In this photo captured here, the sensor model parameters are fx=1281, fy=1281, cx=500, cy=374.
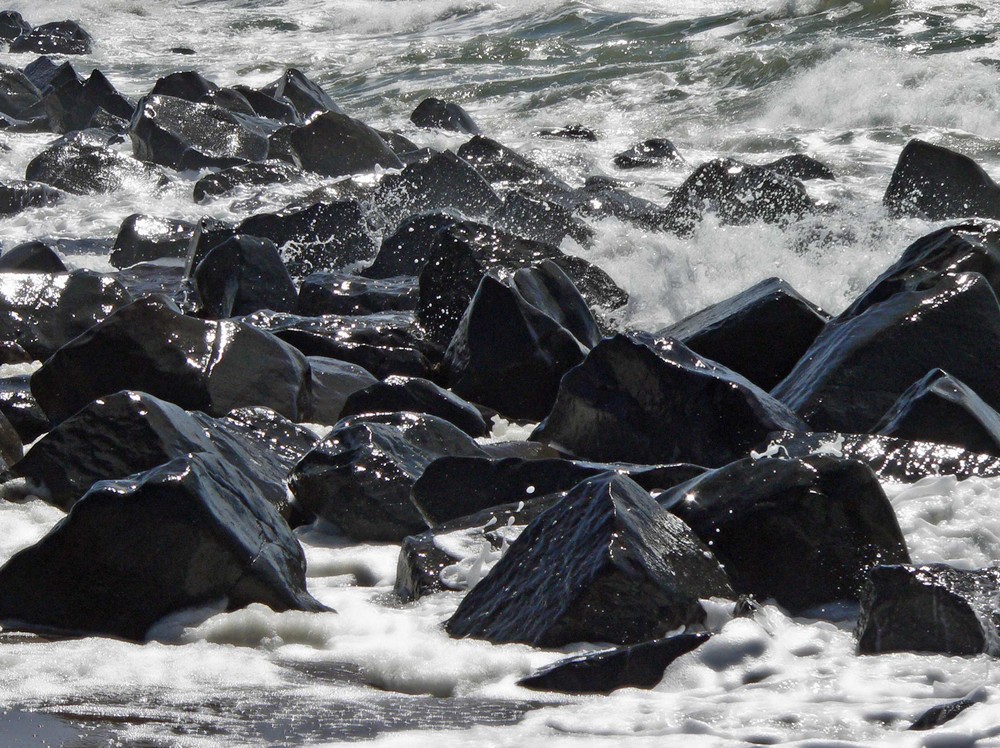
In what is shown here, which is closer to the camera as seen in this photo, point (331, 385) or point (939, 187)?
point (331, 385)

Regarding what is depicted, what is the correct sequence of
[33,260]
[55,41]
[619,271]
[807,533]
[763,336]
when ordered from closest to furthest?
[807,533] < [763,336] < [33,260] < [619,271] < [55,41]

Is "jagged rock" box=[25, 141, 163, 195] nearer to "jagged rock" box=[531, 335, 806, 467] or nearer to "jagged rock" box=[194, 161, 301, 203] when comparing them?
"jagged rock" box=[194, 161, 301, 203]

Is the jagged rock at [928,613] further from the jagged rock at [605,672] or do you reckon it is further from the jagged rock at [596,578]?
the jagged rock at [605,672]

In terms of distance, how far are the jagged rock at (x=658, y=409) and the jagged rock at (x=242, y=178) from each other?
5.18m

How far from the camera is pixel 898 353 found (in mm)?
4094

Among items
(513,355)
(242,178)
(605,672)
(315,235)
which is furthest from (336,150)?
(605,672)

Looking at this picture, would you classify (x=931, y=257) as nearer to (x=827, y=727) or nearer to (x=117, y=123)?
(x=827, y=727)

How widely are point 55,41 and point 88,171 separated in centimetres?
1189

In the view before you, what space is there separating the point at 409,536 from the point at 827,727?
1270 mm

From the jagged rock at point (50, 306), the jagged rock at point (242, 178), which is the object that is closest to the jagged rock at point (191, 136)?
the jagged rock at point (242, 178)

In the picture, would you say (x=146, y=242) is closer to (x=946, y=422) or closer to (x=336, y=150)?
(x=336, y=150)

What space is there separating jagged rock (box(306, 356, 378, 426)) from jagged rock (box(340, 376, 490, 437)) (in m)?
0.12

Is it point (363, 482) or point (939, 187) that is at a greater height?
point (939, 187)

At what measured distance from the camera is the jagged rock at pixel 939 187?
24.6ft
